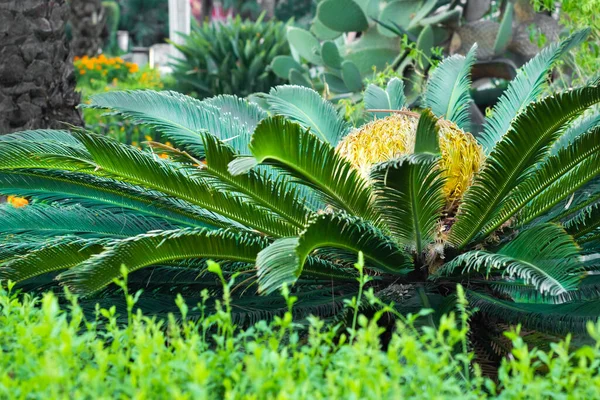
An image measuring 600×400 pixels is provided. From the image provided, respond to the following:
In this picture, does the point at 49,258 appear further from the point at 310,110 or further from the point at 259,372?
the point at 310,110

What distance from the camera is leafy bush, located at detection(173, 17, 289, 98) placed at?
1157cm

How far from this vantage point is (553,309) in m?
3.60

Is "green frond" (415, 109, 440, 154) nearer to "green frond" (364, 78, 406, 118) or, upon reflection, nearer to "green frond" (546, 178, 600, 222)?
"green frond" (546, 178, 600, 222)

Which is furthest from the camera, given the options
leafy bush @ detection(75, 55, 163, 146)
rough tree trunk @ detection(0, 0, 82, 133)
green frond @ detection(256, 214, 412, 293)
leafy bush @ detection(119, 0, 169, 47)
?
leafy bush @ detection(119, 0, 169, 47)

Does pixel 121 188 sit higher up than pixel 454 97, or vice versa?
pixel 454 97

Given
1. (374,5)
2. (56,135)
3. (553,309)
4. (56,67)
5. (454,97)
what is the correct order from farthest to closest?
(374,5) < (56,67) < (454,97) < (56,135) < (553,309)

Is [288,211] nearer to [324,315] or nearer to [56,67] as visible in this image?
[324,315]

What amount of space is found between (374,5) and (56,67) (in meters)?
A: 3.23

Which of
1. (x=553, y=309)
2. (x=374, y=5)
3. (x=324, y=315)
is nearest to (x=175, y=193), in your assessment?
(x=324, y=315)

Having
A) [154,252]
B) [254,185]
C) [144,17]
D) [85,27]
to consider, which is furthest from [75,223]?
[144,17]

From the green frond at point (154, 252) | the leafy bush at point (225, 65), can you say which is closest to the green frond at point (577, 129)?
the green frond at point (154, 252)

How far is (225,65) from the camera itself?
38.0 ft

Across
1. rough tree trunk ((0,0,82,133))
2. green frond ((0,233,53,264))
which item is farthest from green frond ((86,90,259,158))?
rough tree trunk ((0,0,82,133))

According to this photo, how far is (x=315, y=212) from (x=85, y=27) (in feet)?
48.9
